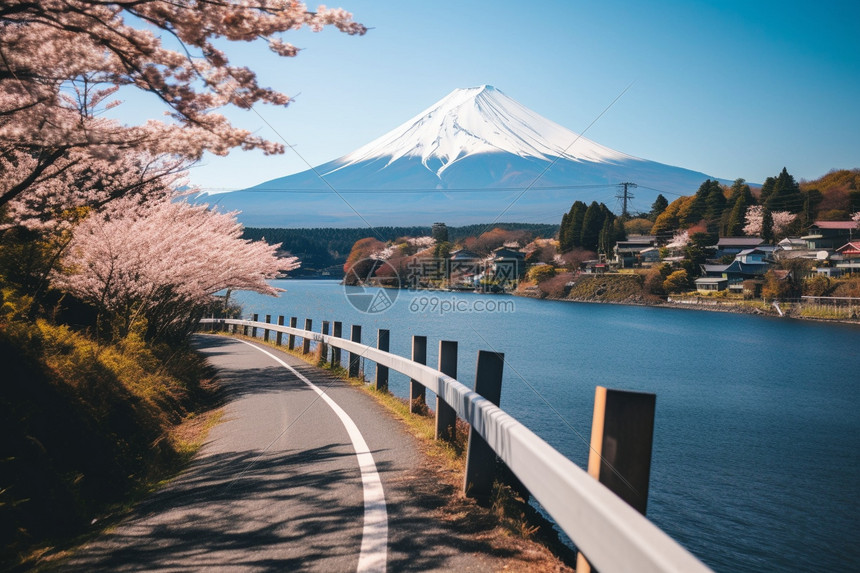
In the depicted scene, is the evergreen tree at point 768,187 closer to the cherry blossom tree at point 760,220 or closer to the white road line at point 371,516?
the cherry blossom tree at point 760,220

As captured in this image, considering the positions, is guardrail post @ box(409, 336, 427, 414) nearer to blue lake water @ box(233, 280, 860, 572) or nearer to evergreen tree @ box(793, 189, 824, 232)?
blue lake water @ box(233, 280, 860, 572)

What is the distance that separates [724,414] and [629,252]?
7190 centimetres

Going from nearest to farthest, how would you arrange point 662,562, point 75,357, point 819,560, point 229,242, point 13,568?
1. point 662,562
2. point 13,568
3. point 75,357
4. point 819,560
5. point 229,242

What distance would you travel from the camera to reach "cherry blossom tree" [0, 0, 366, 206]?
5.29 meters

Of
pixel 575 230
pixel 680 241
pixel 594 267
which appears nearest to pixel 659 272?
pixel 680 241

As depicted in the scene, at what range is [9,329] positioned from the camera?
19.7 ft

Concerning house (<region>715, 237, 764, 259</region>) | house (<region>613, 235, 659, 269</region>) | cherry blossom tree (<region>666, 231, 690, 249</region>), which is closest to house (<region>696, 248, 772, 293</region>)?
house (<region>715, 237, 764, 259</region>)

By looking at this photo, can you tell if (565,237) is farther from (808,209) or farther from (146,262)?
(146,262)

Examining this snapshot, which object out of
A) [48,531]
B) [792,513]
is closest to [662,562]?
[48,531]

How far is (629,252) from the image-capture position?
86.8m

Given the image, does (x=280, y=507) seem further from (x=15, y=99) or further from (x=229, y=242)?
(x=229, y=242)

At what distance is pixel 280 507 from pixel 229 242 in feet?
38.6

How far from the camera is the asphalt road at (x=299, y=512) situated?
3.18 metres

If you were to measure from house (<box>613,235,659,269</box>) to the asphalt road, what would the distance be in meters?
84.4
